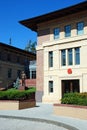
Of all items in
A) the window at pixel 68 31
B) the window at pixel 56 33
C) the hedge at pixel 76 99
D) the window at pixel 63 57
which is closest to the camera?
the hedge at pixel 76 99

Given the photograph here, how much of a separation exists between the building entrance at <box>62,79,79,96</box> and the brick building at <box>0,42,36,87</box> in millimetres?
20204

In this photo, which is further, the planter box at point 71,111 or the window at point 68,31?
the window at point 68,31

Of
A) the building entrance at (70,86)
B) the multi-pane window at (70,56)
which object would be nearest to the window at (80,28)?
the multi-pane window at (70,56)

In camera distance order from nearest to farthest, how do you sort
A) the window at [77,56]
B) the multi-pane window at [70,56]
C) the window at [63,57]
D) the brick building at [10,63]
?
the window at [77,56]
the multi-pane window at [70,56]
the window at [63,57]
the brick building at [10,63]

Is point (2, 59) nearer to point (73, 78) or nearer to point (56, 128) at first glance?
point (73, 78)

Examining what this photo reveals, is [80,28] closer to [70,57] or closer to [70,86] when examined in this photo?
[70,57]

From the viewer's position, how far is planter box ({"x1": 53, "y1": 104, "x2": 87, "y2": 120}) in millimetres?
16141

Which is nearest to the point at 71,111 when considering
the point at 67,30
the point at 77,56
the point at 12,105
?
the point at 12,105

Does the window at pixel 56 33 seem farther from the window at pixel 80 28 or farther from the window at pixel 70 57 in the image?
the window at pixel 80 28

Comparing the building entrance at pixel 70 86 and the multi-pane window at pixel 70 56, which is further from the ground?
the multi-pane window at pixel 70 56

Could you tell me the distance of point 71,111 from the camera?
17.1 m

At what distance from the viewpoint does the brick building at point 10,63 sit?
1948 inches

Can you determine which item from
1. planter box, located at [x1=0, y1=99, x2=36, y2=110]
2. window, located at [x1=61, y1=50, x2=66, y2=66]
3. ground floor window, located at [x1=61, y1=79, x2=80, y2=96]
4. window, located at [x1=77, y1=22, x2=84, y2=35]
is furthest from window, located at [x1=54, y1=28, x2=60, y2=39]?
planter box, located at [x1=0, y1=99, x2=36, y2=110]

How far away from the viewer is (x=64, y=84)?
31.7 metres
